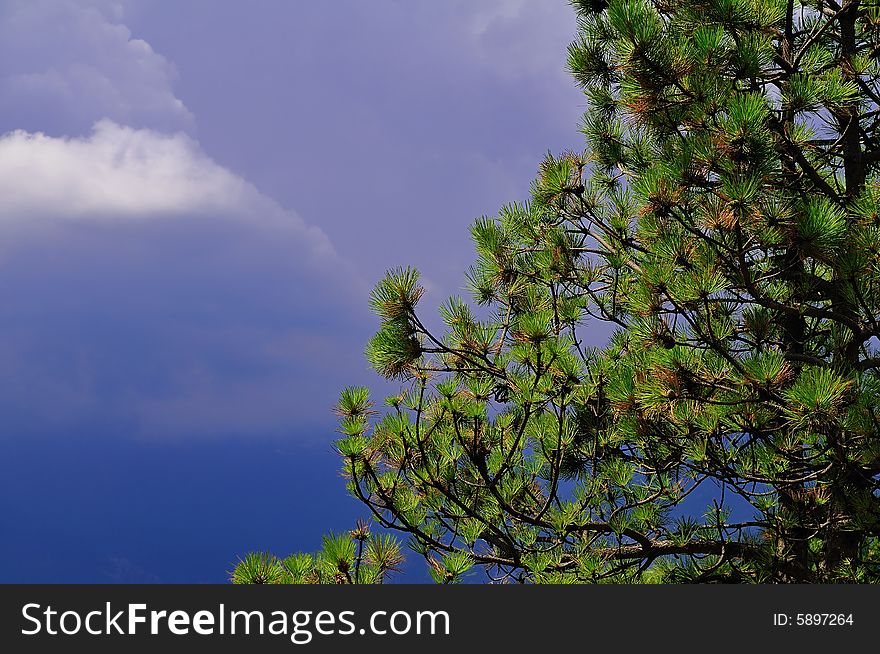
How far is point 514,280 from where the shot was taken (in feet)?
12.1

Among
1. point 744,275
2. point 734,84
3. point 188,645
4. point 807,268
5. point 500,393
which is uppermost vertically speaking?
point 734,84

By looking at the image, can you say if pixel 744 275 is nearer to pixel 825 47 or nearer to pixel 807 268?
pixel 807 268

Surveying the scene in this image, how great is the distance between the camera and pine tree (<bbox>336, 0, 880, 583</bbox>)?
2.72 metres

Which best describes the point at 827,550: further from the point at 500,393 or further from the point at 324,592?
the point at 324,592

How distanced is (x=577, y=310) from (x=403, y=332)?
83 centimetres

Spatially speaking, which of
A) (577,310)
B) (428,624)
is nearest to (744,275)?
(577,310)

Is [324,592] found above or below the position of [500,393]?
Result: below

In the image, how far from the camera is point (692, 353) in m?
2.71

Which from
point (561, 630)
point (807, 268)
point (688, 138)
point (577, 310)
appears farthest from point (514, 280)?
point (561, 630)

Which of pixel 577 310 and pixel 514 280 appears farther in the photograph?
pixel 514 280

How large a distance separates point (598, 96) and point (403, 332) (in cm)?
200

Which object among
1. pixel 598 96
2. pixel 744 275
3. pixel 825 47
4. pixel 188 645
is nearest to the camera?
pixel 188 645

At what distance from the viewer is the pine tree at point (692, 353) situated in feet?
8.91

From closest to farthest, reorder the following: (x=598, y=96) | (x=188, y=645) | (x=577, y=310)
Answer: (x=188, y=645) < (x=577, y=310) < (x=598, y=96)
